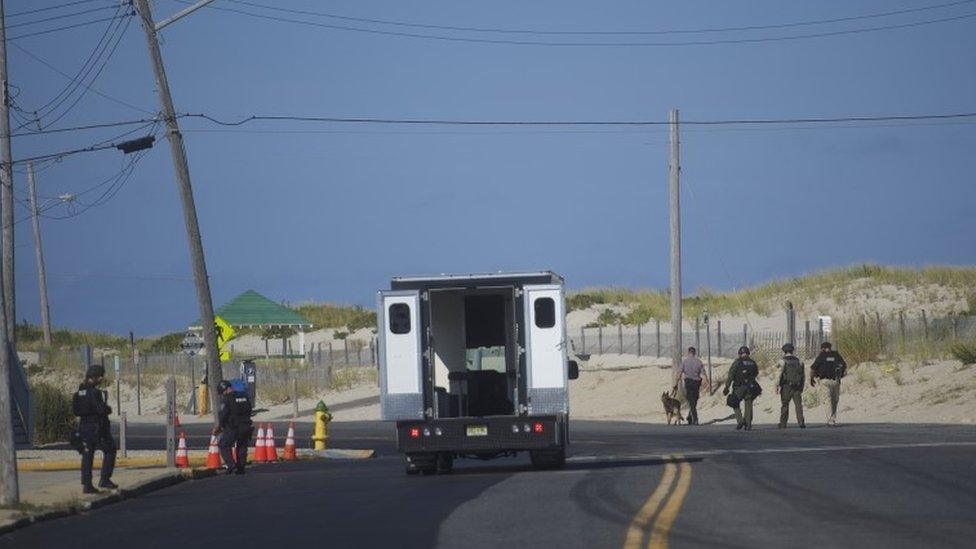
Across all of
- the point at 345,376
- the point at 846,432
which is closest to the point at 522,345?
the point at 846,432

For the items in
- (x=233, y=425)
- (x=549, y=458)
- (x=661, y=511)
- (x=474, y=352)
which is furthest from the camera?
(x=233, y=425)

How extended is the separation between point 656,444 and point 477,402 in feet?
21.2

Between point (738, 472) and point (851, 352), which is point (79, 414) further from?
point (851, 352)

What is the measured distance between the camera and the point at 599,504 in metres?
18.0

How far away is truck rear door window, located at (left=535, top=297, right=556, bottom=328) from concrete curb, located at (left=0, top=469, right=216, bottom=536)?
650cm

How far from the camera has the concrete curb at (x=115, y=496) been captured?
1921 centimetres

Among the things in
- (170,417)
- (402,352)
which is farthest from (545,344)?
(170,417)

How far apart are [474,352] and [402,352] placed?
10.2 feet

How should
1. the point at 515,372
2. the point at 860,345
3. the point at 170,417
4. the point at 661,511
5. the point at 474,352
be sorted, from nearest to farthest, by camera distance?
the point at 661,511, the point at 515,372, the point at 474,352, the point at 170,417, the point at 860,345

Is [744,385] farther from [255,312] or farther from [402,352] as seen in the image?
[255,312]

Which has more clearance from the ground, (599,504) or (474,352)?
(474,352)

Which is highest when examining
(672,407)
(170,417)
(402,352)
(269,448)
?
(402,352)

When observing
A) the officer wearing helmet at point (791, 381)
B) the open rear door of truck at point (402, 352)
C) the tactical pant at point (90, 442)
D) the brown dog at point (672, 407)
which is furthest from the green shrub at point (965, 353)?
the tactical pant at point (90, 442)

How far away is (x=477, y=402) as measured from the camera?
87.2ft
